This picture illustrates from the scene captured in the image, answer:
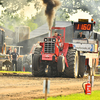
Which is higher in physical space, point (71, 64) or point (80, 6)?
point (80, 6)

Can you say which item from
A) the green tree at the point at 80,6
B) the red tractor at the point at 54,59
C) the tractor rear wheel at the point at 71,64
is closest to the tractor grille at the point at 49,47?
the red tractor at the point at 54,59

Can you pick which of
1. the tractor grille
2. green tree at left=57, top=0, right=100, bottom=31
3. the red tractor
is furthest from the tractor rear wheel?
green tree at left=57, top=0, right=100, bottom=31

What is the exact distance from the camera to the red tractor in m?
16.3

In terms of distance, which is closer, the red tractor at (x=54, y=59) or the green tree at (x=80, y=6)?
the red tractor at (x=54, y=59)

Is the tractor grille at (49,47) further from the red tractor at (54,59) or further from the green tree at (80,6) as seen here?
the green tree at (80,6)

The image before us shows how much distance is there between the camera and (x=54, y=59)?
1630 centimetres

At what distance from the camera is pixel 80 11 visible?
39.0 metres

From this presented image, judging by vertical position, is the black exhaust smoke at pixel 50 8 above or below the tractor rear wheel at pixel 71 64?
above

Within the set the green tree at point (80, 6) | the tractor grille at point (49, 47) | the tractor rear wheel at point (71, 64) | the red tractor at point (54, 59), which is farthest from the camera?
the green tree at point (80, 6)

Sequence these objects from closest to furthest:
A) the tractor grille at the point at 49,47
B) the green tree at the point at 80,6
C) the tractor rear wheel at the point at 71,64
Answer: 1. the tractor rear wheel at the point at 71,64
2. the tractor grille at the point at 49,47
3. the green tree at the point at 80,6

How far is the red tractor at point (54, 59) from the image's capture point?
16.3 metres

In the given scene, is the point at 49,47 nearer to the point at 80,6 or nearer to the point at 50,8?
the point at 50,8

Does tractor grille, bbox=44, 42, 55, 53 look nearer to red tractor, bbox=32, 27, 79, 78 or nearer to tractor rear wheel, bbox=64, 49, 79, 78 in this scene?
red tractor, bbox=32, 27, 79, 78

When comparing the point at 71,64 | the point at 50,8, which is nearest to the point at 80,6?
the point at 50,8
